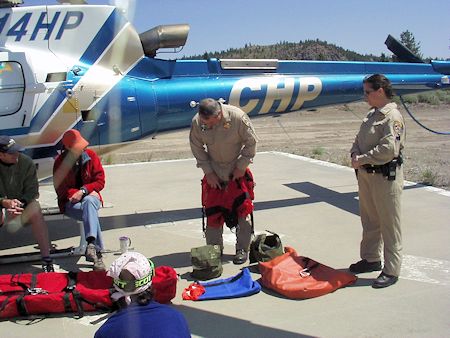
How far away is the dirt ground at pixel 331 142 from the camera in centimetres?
1121

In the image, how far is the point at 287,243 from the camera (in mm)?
5480

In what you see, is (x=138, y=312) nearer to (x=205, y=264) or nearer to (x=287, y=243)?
(x=205, y=264)

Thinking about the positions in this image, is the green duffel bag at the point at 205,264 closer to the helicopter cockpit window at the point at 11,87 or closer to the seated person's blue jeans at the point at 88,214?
the seated person's blue jeans at the point at 88,214

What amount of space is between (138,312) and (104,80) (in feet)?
13.8

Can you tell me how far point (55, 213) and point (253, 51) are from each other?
57.3 m

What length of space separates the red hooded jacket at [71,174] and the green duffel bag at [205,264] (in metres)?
1.24

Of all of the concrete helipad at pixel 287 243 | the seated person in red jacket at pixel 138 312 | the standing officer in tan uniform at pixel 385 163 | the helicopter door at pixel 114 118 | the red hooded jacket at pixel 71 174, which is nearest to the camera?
the seated person in red jacket at pixel 138 312

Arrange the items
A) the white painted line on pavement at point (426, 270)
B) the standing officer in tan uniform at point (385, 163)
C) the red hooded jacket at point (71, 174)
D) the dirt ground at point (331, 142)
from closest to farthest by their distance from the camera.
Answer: the standing officer in tan uniform at point (385, 163), the white painted line on pavement at point (426, 270), the red hooded jacket at point (71, 174), the dirt ground at point (331, 142)

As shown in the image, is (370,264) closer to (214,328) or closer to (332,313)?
(332,313)

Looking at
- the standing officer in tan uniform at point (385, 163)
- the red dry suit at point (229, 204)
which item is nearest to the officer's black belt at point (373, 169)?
the standing officer in tan uniform at point (385, 163)

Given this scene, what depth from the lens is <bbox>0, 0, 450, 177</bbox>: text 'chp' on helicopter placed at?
5219 millimetres

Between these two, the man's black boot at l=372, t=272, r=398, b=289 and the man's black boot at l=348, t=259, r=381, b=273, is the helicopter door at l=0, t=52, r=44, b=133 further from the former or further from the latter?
the man's black boot at l=372, t=272, r=398, b=289

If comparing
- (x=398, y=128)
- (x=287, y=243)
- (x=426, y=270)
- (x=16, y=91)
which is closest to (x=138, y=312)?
(x=398, y=128)

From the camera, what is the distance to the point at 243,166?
16.0 feet
